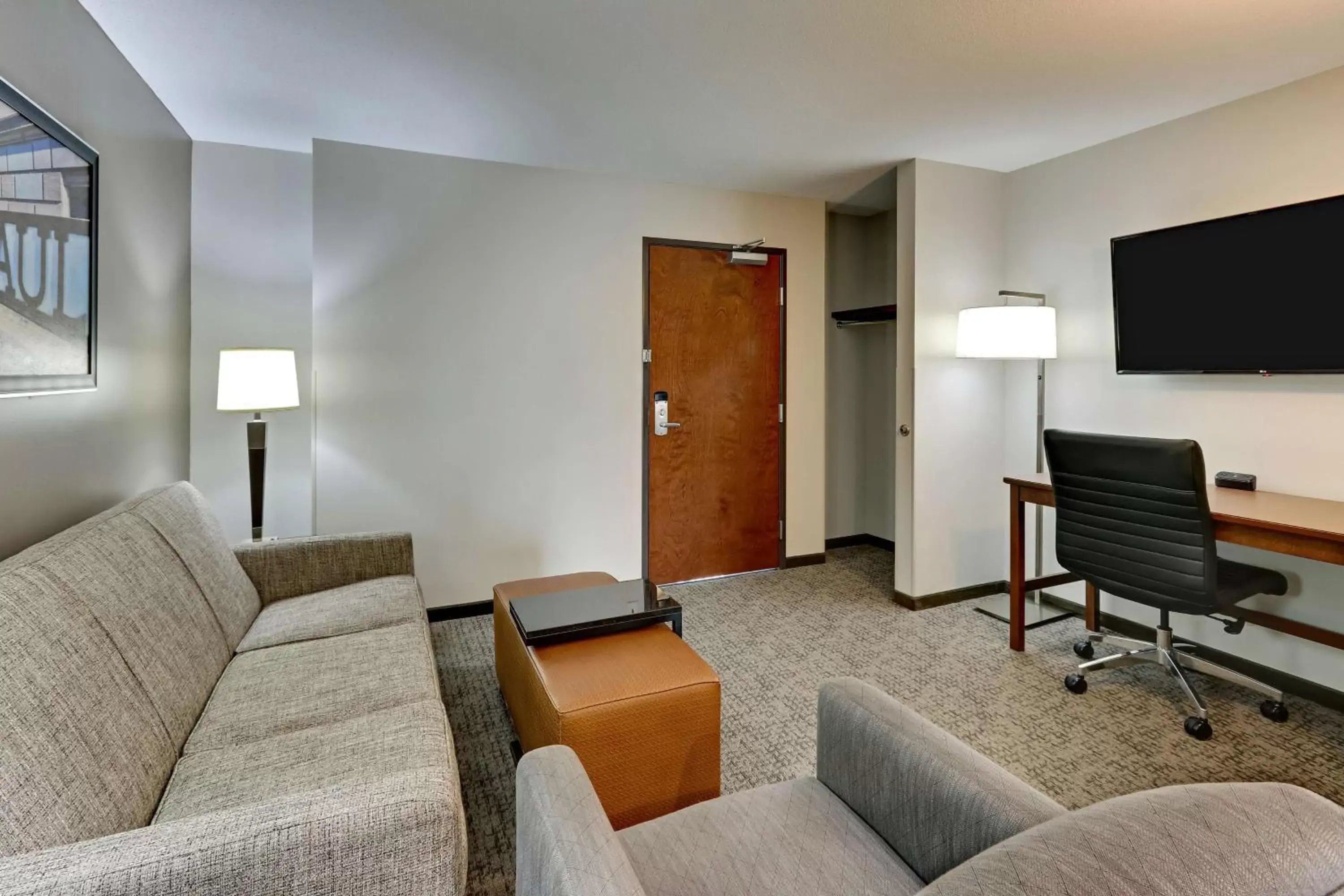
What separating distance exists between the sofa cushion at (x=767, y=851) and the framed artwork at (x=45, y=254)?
179 cm

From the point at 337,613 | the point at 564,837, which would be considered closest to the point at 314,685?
the point at 337,613

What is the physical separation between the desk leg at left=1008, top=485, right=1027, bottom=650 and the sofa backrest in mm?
3003

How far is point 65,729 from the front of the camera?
114cm

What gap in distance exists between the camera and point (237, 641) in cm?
204

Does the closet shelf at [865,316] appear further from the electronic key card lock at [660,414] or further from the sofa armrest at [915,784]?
the sofa armrest at [915,784]

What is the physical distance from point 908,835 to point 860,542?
4.01 m

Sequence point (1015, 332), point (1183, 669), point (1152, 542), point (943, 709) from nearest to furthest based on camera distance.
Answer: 1. point (1152, 542)
2. point (943, 709)
3. point (1183, 669)
4. point (1015, 332)

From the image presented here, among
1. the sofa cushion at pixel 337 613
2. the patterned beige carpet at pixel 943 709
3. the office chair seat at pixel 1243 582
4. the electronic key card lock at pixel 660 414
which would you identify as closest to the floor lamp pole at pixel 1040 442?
the patterned beige carpet at pixel 943 709

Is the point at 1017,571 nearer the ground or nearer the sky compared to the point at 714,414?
nearer the ground

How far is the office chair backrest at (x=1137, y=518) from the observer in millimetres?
2174

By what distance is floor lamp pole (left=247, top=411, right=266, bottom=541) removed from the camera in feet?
9.14

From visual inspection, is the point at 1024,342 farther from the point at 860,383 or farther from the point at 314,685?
the point at 314,685

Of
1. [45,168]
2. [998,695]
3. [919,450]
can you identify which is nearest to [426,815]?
[45,168]

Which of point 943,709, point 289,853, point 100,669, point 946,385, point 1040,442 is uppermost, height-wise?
point 946,385
